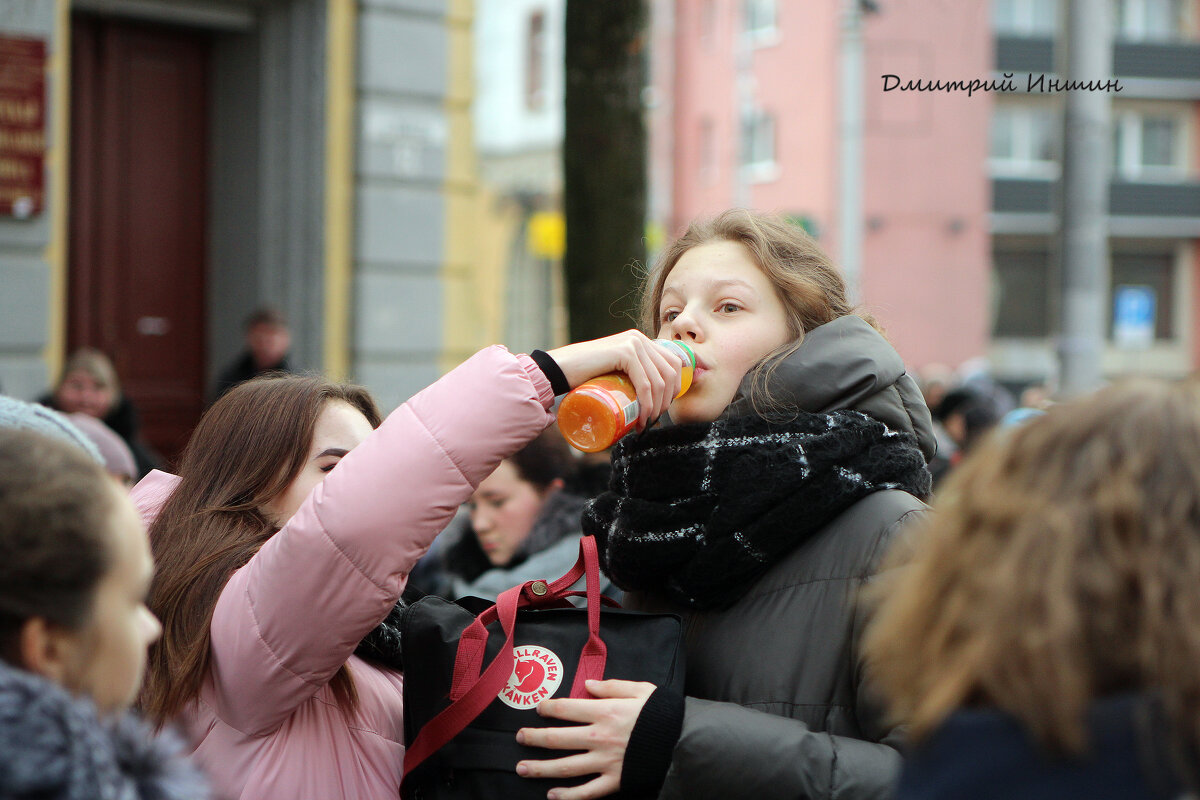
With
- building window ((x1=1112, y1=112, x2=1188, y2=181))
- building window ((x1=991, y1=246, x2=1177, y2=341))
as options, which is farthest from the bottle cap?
building window ((x1=1112, y1=112, x2=1188, y2=181))

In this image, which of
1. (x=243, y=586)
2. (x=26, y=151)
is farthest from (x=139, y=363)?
(x=243, y=586)

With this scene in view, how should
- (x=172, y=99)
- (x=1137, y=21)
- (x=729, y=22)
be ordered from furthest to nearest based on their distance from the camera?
(x=1137, y=21)
(x=729, y=22)
(x=172, y=99)

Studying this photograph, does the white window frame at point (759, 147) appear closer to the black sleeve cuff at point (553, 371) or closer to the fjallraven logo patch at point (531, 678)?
the black sleeve cuff at point (553, 371)

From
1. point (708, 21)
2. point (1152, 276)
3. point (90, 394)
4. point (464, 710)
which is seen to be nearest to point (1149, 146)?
point (1152, 276)

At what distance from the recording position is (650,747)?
1807 millimetres

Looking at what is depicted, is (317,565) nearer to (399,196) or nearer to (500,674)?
(500,674)

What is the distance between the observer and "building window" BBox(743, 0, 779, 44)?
1009 inches

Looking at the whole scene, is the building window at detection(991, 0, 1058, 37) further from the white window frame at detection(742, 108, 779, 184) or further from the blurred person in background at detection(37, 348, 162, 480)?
the blurred person in background at detection(37, 348, 162, 480)

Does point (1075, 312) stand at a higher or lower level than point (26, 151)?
lower

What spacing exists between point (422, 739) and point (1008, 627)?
1066mm

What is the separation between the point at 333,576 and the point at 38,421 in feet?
3.60

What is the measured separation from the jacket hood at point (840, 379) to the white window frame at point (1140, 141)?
2987 centimetres

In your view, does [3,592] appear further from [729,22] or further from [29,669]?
[729,22]

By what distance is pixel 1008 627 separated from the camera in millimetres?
1119
